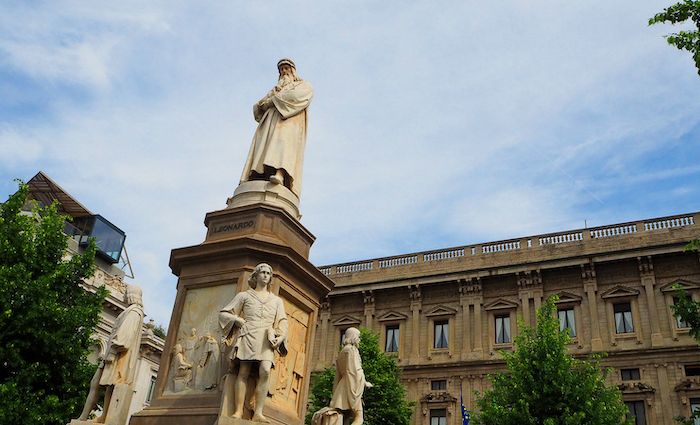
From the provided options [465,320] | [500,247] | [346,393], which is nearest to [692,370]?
[465,320]

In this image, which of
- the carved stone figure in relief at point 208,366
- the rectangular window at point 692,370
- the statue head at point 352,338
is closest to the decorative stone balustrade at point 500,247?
the rectangular window at point 692,370

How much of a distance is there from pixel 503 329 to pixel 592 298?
451 centimetres

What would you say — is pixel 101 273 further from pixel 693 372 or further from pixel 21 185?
pixel 693 372

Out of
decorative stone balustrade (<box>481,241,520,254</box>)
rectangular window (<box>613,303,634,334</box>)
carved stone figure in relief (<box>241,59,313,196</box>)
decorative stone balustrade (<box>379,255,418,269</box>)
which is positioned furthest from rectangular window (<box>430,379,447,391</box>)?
carved stone figure in relief (<box>241,59,313,196</box>)

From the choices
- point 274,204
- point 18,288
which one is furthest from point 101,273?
point 274,204

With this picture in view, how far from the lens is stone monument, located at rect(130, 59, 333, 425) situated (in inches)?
298

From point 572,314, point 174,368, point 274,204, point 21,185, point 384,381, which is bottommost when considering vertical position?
point 174,368

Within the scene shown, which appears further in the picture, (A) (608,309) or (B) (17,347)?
(A) (608,309)

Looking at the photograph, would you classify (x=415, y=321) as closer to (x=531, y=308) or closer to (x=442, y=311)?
(x=442, y=311)

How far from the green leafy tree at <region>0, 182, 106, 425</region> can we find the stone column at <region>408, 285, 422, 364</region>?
61.9 feet

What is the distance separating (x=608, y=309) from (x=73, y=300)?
23.5m

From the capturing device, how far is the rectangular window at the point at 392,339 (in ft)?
109

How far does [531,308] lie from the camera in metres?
31.2

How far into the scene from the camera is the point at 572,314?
3044 centimetres
